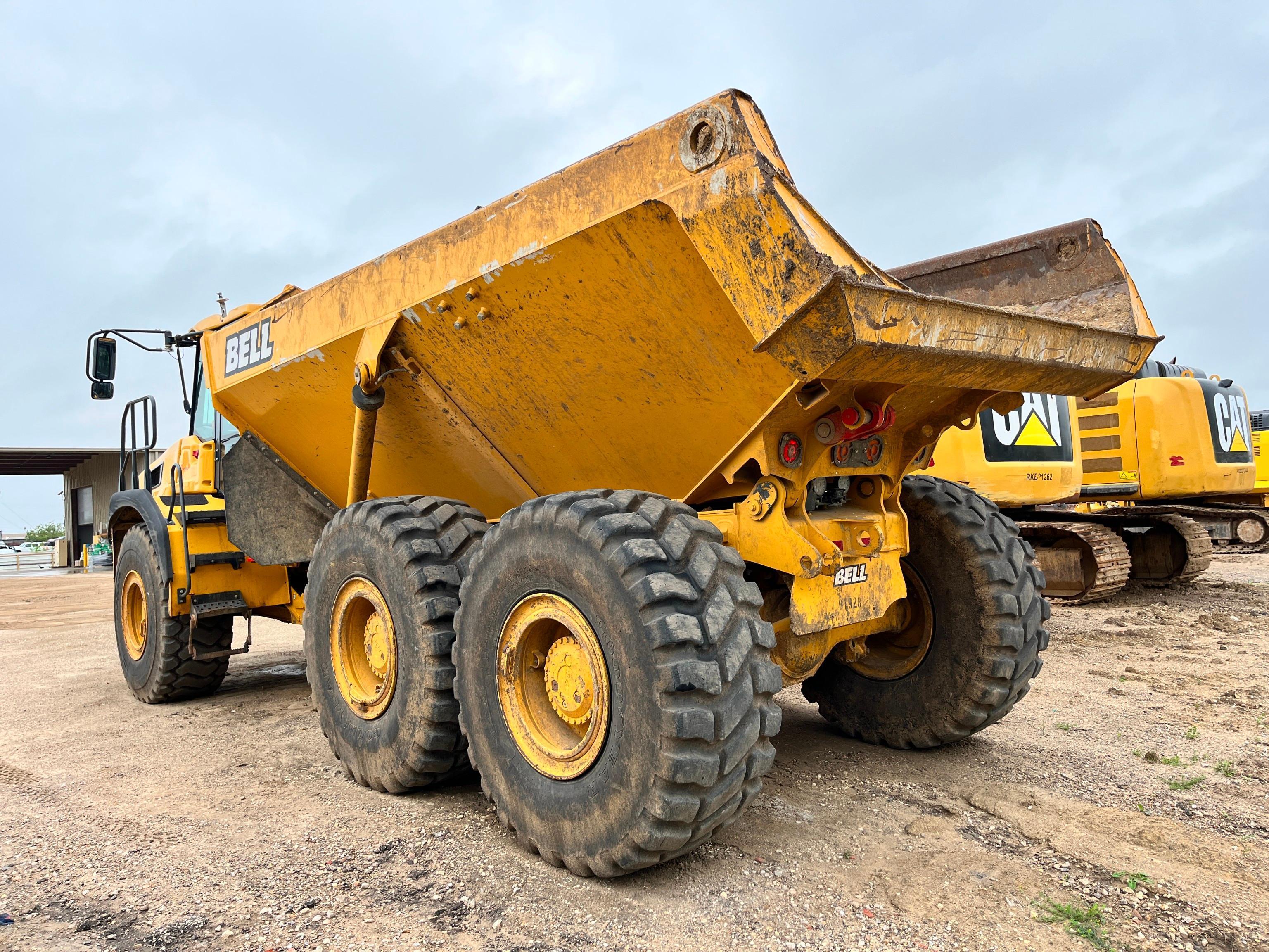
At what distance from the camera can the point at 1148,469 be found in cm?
1063

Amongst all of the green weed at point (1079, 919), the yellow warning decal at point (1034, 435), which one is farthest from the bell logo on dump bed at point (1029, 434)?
the green weed at point (1079, 919)

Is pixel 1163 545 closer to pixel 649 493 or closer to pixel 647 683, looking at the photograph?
pixel 649 493

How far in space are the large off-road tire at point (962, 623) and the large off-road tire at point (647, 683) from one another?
5.06ft

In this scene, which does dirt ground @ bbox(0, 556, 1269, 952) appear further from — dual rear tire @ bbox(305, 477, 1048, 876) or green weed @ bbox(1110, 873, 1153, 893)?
dual rear tire @ bbox(305, 477, 1048, 876)

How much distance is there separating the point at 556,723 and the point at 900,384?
1.70 meters

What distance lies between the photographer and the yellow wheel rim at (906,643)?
13.6 ft

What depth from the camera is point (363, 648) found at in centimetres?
A: 426

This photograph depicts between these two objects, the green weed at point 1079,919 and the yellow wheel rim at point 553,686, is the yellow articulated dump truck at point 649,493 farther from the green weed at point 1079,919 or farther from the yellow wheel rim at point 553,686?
the green weed at point 1079,919

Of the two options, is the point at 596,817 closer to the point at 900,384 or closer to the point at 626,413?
the point at 626,413

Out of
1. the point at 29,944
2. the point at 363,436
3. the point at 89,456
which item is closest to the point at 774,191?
the point at 363,436

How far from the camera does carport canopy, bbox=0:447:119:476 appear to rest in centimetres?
2933

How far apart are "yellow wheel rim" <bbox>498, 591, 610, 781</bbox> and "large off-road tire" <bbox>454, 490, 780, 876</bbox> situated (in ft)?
0.05

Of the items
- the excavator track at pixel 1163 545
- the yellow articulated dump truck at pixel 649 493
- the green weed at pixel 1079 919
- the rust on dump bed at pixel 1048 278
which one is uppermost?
the rust on dump bed at pixel 1048 278

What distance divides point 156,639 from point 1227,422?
11.7 m
